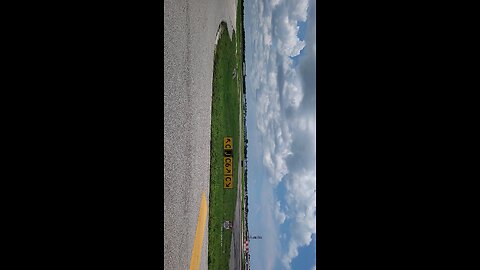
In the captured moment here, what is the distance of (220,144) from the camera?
42.3ft

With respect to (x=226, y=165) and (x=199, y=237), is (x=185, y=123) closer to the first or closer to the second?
(x=199, y=237)

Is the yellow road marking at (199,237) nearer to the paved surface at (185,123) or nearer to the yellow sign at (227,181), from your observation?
the paved surface at (185,123)

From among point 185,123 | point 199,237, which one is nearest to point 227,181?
point 199,237

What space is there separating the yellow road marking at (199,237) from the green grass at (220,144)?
73cm

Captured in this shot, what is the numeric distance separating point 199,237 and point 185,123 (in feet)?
9.48

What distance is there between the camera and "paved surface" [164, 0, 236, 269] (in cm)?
750

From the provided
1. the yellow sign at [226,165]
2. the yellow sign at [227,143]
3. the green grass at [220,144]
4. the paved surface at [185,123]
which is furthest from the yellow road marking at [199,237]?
the yellow sign at [227,143]

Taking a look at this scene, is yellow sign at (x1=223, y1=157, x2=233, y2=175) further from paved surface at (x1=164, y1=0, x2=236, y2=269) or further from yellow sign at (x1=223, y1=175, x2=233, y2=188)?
paved surface at (x1=164, y1=0, x2=236, y2=269)
